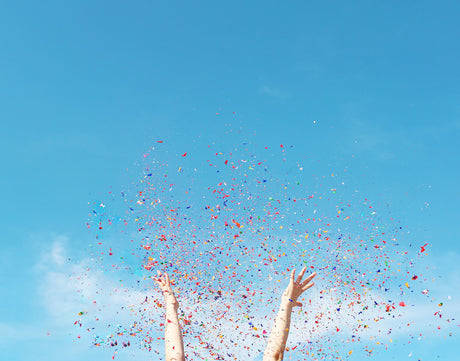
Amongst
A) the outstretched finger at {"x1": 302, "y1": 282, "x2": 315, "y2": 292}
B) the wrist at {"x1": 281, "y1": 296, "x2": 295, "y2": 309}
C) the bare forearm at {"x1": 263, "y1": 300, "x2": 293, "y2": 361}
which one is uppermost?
the outstretched finger at {"x1": 302, "y1": 282, "x2": 315, "y2": 292}

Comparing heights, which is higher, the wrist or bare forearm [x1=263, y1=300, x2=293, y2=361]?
the wrist

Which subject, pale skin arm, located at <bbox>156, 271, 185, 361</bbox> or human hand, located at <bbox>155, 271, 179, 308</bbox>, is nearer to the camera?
pale skin arm, located at <bbox>156, 271, 185, 361</bbox>

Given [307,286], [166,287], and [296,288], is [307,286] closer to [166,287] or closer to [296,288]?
[296,288]

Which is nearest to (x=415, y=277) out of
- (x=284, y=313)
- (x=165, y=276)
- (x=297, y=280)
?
(x=297, y=280)

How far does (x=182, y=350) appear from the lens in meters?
8.73

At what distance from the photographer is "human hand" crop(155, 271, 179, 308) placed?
10.2m

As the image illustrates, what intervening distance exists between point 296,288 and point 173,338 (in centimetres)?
306

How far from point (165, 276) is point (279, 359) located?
3.99 m

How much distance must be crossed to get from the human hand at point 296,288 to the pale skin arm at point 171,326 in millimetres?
2455

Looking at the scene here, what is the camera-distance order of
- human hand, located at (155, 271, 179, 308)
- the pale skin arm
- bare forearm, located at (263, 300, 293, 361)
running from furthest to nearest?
human hand, located at (155, 271, 179, 308) < the pale skin arm < bare forearm, located at (263, 300, 293, 361)

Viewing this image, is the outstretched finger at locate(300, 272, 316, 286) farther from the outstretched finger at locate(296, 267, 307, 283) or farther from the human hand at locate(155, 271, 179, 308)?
the human hand at locate(155, 271, 179, 308)

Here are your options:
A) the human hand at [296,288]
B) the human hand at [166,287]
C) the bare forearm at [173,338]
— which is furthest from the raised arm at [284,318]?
the human hand at [166,287]

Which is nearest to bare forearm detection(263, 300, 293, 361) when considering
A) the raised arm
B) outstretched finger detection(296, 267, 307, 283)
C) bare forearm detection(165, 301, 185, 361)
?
the raised arm

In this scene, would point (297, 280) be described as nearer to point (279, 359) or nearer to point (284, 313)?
point (284, 313)
